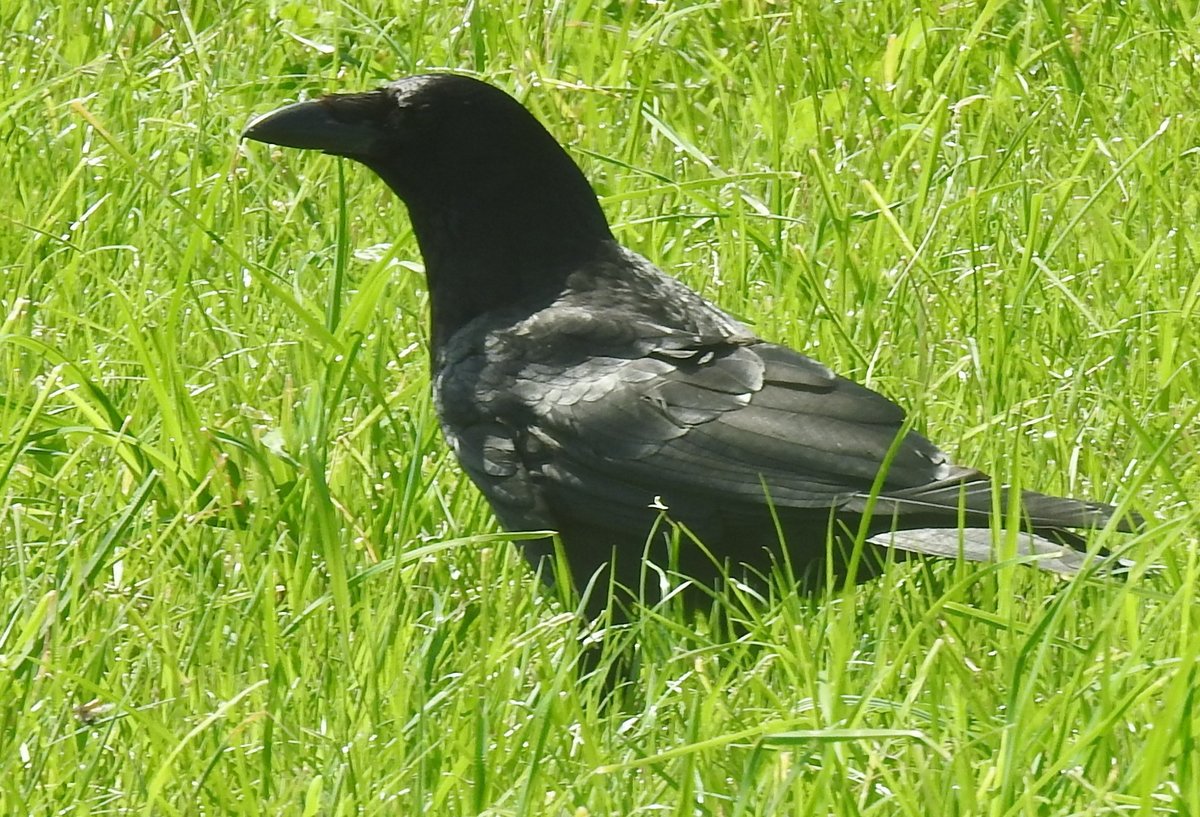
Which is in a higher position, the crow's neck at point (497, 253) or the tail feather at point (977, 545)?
the crow's neck at point (497, 253)

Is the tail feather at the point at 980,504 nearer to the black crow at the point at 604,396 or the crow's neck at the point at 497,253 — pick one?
the black crow at the point at 604,396

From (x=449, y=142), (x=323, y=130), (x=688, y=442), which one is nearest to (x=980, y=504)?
(x=688, y=442)

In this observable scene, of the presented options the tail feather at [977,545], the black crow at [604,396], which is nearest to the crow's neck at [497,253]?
the black crow at [604,396]

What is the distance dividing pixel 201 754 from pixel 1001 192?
2826 millimetres

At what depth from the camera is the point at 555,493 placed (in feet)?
12.8

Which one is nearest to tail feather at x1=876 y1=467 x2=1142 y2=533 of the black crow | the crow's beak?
the black crow

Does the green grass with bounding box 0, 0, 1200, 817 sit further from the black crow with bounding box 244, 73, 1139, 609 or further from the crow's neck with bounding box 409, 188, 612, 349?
the crow's neck with bounding box 409, 188, 612, 349

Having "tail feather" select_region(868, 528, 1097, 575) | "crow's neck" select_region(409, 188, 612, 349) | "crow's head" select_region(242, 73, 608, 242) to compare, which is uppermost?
"crow's head" select_region(242, 73, 608, 242)

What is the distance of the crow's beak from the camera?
423cm

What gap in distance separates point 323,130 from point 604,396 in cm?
80

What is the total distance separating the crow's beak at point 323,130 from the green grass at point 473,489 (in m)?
0.27

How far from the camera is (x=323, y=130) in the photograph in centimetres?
423

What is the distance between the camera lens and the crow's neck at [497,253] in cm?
419

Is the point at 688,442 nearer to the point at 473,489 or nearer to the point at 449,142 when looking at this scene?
the point at 473,489
